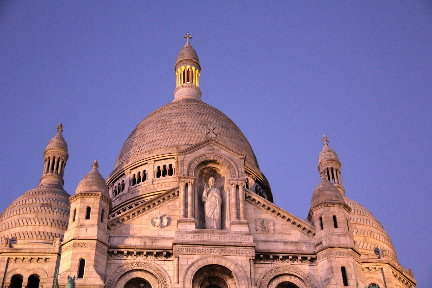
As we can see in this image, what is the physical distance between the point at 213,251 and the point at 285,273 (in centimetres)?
406

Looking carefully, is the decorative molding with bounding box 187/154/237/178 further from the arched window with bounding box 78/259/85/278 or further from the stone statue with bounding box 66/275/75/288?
the stone statue with bounding box 66/275/75/288

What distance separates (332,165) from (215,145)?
64.7 feet

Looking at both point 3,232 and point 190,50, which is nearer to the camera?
point 3,232

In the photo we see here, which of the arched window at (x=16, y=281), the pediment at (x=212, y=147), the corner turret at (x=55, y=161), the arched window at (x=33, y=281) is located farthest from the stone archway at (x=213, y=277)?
the corner turret at (x=55, y=161)

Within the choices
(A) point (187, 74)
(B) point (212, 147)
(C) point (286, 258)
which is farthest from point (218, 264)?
(A) point (187, 74)

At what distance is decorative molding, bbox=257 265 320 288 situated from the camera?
37719 millimetres

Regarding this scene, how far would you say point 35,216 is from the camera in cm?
5006

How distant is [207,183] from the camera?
137 ft

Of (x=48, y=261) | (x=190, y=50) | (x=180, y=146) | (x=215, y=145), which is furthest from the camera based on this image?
(x=190, y=50)

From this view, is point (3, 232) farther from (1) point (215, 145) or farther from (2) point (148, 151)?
(1) point (215, 145)

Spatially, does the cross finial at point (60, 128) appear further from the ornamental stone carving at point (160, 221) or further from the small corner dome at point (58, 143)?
the ornamental stone carving at point (160, 221)

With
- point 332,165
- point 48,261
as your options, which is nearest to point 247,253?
point 48,261

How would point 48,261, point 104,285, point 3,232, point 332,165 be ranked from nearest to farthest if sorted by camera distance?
point 104,285, point 48,261, point 3,232, point 332,165

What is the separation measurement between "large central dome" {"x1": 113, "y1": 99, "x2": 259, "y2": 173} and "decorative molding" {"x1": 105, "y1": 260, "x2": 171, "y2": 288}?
1717 centimetres
